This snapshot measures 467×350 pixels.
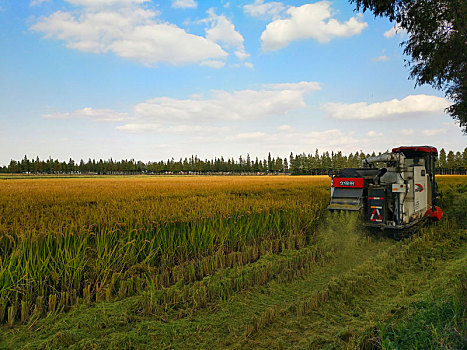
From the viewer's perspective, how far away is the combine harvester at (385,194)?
807 cm

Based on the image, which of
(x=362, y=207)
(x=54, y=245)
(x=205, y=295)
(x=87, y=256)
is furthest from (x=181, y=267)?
(x=362, y=207)

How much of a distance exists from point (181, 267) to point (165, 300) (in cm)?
118

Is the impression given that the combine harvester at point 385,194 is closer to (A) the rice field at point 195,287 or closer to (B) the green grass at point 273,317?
(A) the rice field at point 195,287

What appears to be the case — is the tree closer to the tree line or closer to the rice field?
the rice field

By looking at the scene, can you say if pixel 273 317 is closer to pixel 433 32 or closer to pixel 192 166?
pixel 433 32

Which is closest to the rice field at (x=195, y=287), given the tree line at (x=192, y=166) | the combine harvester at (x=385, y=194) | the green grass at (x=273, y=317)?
the green grass at (x=273, y=317)

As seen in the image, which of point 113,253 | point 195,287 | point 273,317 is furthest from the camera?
point 113,253

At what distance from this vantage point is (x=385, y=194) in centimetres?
843

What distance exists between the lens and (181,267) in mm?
5195

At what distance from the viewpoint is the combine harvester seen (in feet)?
26.5

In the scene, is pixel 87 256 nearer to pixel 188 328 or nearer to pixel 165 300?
pixel 165 300

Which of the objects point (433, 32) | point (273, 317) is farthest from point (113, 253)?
point (433, 32)

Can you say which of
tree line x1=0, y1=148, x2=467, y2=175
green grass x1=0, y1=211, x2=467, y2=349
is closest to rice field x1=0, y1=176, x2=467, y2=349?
green grass x1=0, y1=211, x2=467, y2=349

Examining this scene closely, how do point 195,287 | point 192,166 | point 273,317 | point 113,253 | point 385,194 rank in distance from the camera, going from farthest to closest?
point 192,166 → point 385,194 → point 113,253 → point 195,287 → point 273,317
